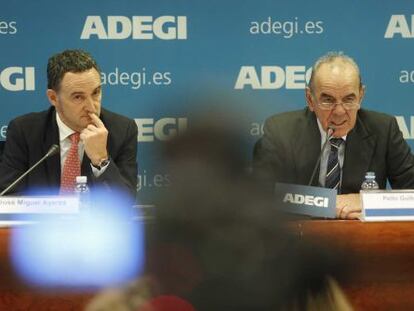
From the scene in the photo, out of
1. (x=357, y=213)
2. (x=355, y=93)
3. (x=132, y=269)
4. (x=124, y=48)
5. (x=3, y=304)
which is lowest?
(x=3, y=304)

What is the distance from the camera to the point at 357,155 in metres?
3.04

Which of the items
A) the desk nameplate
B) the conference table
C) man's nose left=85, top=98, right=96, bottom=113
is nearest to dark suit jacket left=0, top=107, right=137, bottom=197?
man's nose left=85, top=98, right=96, bottom=113

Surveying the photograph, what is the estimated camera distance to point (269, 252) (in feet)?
1.96

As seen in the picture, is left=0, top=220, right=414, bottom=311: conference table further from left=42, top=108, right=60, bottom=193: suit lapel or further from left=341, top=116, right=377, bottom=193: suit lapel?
left=42, top=108, right=60, bottom=193: suit lapel

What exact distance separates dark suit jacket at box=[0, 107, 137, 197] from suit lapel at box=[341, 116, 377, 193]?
0.88 meters

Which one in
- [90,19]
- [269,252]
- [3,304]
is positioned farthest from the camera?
[90,19]

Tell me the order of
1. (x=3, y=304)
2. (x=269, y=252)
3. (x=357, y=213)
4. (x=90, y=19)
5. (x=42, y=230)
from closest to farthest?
1. (x=269, y=252)
2. (x=42, y=230)
3. (x=3, y=304)
4. (x=357, y=213)
5. (x=90, y=19)

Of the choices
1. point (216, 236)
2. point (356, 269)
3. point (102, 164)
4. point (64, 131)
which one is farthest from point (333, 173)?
point (216, 236)

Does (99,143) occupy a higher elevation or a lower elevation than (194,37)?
lower

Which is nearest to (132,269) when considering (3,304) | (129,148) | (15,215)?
(3,304)

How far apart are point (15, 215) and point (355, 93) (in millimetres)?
1481

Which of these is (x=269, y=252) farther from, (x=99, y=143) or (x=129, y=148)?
(x=129, y=148)

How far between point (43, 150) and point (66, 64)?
39cm

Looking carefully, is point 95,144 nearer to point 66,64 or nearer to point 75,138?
point 75,138
